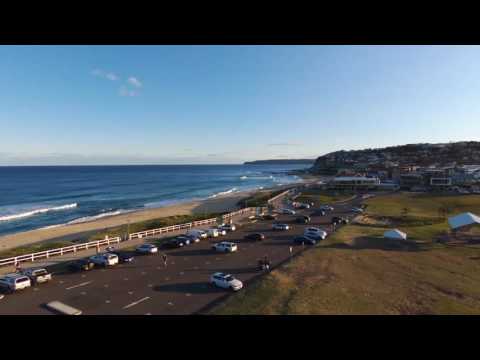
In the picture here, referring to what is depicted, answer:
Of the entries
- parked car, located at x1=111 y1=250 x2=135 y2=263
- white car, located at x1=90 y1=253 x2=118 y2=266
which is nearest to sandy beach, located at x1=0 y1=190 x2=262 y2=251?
parked car, located at x1=111 y1=250 x2=135 y2=263

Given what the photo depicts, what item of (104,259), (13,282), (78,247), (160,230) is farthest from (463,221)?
(13,282)

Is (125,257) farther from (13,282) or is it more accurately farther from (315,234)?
(315,234)

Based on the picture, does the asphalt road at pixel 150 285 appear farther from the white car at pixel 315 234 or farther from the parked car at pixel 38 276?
the white car at pixel 315 234

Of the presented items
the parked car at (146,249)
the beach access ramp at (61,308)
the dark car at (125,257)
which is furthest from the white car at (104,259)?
the beach access ramp at (61,308)

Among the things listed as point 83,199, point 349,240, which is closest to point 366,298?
point 349,240

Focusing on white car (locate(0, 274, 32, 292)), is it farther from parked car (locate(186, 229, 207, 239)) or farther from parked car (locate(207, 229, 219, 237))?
parked car (locate(207, 229, 219, 237))
